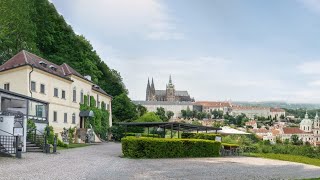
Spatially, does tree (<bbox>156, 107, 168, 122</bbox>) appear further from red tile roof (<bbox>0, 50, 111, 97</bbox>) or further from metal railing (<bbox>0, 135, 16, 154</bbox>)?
metal railing (<bbox>0, 135, 16, 154</bbox>)

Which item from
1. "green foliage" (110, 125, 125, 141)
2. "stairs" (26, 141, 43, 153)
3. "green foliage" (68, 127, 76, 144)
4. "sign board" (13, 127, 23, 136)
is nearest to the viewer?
"sign board" (13, 127, 23, 136)

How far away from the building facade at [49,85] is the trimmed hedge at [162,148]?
10.5 m

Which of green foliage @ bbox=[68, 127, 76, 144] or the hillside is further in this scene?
the hillside

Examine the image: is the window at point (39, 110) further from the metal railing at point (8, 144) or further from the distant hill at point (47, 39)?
the distant hill at point (47, 39)

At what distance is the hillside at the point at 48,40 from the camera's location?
47812mm

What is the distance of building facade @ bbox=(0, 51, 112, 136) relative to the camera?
36344 millimetres

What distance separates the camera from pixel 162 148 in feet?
89.0

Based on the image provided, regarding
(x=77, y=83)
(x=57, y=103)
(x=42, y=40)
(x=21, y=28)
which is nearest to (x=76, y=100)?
(x=77, y=83)

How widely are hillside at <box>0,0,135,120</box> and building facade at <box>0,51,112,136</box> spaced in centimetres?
719

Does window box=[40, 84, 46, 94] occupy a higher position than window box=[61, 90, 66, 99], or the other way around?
window box=[40, 84, 46, 94]

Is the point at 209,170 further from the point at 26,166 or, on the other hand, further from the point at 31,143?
the point at 31,143

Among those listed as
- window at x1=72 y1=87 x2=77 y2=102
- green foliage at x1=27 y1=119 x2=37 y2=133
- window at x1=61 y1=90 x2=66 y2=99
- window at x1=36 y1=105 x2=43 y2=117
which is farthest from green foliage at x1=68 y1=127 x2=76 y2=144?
green foliage at x1=27 y1=119 x2=37 y2=133

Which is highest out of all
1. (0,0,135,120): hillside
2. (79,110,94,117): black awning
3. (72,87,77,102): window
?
(0,0,135,120): hillside

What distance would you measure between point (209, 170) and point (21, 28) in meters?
35.7
